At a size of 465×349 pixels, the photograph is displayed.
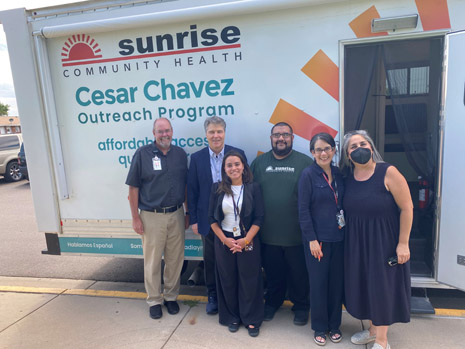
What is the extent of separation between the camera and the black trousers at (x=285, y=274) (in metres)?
2.81

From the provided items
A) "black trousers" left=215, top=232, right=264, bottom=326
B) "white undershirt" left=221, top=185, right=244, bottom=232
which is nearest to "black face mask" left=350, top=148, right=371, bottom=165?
"white undershirt" left=221, top=185, right=244, bottom=232

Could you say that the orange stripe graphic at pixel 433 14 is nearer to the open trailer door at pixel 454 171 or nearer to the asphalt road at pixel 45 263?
the open trailer door at pixel 454 171

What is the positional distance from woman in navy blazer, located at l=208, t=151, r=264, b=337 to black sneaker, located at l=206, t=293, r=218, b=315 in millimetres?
330

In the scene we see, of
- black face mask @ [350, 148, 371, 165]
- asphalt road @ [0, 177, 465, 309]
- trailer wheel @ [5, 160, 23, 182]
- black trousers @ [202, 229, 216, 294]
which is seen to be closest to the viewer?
black face mask @ [350, 148, 371, 165]

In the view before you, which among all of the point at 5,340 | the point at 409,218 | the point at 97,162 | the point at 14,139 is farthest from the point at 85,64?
the point at 14,139

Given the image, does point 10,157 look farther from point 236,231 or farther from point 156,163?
point 236,231

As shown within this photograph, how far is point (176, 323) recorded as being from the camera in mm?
3021

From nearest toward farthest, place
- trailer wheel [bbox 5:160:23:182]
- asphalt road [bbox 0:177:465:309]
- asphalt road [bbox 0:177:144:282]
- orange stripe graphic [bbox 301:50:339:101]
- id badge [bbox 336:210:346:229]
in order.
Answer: id badge [bbox 336:210:346:229] → orange stripe graphic [bbox 301:50:339:101] → asphalt road [bbox 0:177:465:309] → asphalt road [bbox 0:177:144:282] → trailer wheel [bbox 5:160:23:182]

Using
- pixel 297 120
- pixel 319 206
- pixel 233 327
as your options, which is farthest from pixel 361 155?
pixel 233 327

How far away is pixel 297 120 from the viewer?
2.87m

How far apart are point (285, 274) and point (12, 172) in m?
11.4

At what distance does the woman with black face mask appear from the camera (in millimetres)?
2254

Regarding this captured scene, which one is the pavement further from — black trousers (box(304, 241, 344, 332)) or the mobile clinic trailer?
the mobile clinic trailer

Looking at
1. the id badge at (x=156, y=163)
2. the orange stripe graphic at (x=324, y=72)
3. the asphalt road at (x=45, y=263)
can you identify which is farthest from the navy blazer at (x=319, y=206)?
the asphalt road at (x=45, y=263)
